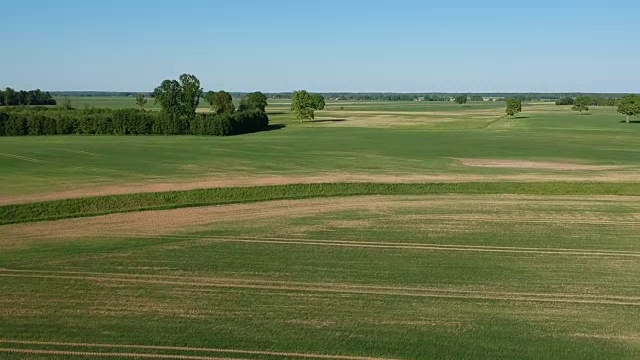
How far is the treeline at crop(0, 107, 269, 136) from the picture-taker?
103 metres

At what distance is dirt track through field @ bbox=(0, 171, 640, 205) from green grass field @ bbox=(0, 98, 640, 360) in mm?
275

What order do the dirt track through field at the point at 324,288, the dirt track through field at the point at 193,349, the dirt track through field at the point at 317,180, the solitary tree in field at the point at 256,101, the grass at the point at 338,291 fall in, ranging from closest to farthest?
the dirt track through field at the point at 193,349 < the grass at the point at 338,291 < the dirt track through field at the point at 324,288 < the dirt track through field at the point at 317,180 < the solitary tree in field at the point at 256,101

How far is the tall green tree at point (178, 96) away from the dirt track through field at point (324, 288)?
10268 cm

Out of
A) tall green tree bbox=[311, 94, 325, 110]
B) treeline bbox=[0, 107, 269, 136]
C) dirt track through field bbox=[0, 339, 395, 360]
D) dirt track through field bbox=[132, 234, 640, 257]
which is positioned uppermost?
tall green tree bbox=[311, 94, 325, 110]

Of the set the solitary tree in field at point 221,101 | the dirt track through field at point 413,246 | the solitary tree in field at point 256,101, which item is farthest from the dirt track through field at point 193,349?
the solitary tree in field at point 256,101

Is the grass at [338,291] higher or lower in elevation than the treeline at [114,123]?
lower

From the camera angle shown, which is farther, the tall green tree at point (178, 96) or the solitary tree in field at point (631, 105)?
the solitary tree in field at point (631, 105)

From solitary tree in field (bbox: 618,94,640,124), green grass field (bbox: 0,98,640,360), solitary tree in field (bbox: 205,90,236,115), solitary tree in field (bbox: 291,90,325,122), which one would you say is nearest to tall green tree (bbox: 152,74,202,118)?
solitary tree in field (bbox: 205,90,236,115)

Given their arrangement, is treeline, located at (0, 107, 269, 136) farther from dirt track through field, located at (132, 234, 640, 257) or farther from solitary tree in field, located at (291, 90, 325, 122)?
dirt track through field, located at (132, 234, 640, 257)

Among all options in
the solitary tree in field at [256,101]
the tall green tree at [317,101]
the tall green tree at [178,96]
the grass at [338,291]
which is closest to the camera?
the grass at [338,291]

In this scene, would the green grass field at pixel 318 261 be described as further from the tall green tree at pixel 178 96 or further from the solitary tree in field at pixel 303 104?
the solitary tree in field at pixel 303 104

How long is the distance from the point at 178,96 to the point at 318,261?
344 ft

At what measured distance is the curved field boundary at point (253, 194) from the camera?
133 feet

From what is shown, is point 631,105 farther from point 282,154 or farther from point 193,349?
point 193,349
